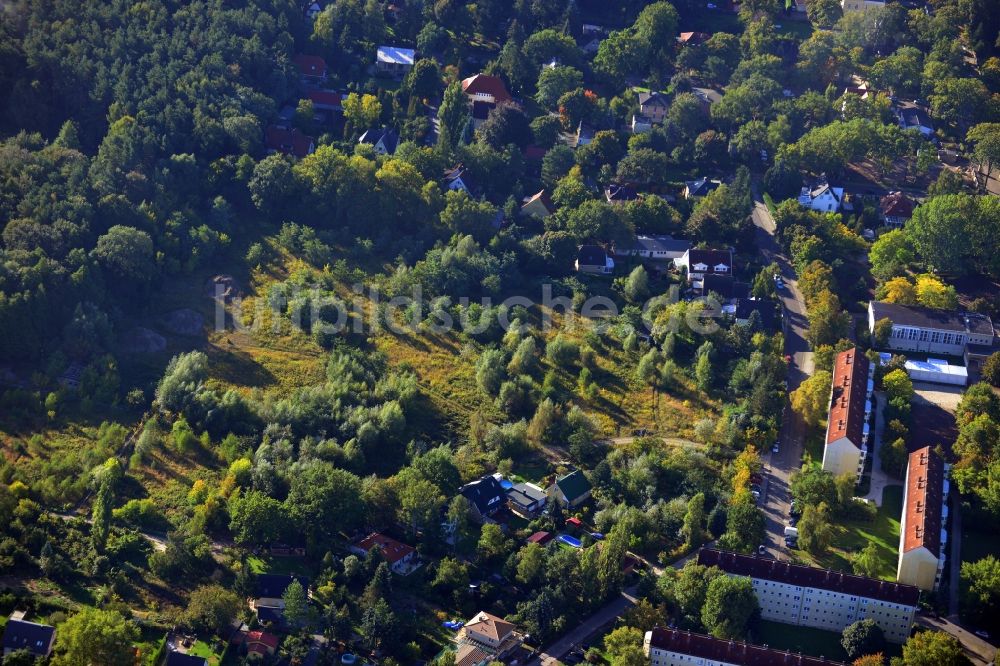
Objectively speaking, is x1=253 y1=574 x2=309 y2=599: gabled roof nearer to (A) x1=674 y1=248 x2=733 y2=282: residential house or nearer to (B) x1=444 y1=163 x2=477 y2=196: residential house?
(A) x1=674 y1=248 x2=733 y2=282: residential house

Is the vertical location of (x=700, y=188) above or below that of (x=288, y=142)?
below

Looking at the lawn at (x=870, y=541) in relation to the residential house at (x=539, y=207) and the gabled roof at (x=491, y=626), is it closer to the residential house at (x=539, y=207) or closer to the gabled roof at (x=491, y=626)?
the gabled roof at (x=491, y=626)

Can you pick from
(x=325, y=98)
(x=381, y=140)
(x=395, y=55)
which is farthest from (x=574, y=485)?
(x=395, y=55)

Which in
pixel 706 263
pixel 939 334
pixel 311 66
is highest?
pixel 311 66

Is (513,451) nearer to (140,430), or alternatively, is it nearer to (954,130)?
(140,430)

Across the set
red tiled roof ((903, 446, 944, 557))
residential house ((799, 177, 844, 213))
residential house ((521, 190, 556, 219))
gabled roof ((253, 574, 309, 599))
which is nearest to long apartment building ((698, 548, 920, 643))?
red tiled roof ((903, 446, 944, 557))

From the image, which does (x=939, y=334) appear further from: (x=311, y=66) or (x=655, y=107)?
(x=311, y=66)
